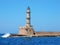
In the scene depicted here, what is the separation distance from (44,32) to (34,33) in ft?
16.2

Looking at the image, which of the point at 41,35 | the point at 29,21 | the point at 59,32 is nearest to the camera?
the point at 29,21

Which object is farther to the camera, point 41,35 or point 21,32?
point 41,35

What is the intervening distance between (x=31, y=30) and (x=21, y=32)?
7.05 feet

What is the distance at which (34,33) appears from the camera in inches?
2292

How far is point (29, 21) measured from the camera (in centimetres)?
5528

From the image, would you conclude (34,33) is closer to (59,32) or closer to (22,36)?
(22,36)

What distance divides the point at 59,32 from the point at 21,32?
12.2 metres

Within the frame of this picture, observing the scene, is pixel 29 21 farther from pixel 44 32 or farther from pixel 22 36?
pixel 44 32

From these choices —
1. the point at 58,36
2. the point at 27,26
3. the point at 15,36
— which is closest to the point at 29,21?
the point at 27,26

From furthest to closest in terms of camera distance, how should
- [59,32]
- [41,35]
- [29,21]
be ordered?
[59,32], [41,35], [29,21]

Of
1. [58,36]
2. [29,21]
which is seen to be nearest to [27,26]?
[29,21]

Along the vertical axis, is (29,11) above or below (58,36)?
above

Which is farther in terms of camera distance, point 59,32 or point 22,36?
point 59,32

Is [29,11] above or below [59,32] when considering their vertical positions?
above
